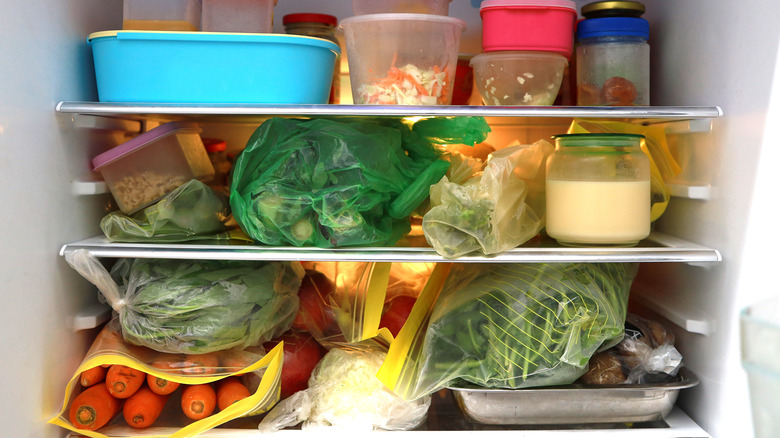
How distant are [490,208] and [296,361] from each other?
1.97 feet

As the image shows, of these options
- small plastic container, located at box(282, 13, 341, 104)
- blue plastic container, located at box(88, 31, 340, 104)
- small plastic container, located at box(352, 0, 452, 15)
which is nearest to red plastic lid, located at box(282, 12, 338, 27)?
small plastic container, located at box(282, 13, 341, 104)

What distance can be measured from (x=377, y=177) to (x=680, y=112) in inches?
25.0

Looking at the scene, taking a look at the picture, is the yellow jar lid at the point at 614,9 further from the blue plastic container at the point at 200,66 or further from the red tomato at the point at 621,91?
the blue plastic container at the point at 200,66

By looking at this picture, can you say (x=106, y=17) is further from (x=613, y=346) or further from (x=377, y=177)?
(x=613, y=346)

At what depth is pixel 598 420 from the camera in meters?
1.37

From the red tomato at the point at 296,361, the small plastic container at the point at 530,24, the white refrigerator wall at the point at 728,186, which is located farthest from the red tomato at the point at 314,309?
the white refrigerator wall at the point at 728,186

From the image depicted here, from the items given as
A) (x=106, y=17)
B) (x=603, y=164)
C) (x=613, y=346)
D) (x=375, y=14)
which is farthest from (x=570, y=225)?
(x=106, y=17)

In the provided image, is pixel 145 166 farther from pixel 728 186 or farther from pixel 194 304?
pixel 728 186

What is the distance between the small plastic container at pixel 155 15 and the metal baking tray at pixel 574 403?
1.00 metres

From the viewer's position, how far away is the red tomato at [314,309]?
1577mm

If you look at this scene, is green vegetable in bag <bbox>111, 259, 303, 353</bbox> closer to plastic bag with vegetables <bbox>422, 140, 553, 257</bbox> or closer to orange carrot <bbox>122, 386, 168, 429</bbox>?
orange carrot <bbox>122, 386, 168, 429</bbox>

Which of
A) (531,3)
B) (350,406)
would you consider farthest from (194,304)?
(531,3)

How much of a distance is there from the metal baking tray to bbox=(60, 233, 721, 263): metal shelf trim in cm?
27

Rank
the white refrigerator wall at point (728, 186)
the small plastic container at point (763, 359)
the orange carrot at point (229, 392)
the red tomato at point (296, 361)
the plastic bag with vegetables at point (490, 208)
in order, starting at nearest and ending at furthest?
1. the small plastic container at point (763, 359)
2. the white refrigerator wall at point (728, 186)
3. the plastic bag with vegetables at point (490, 208)
4. the orange carrot at point (229, 392)
5. the red tomato at point (296, 361)
